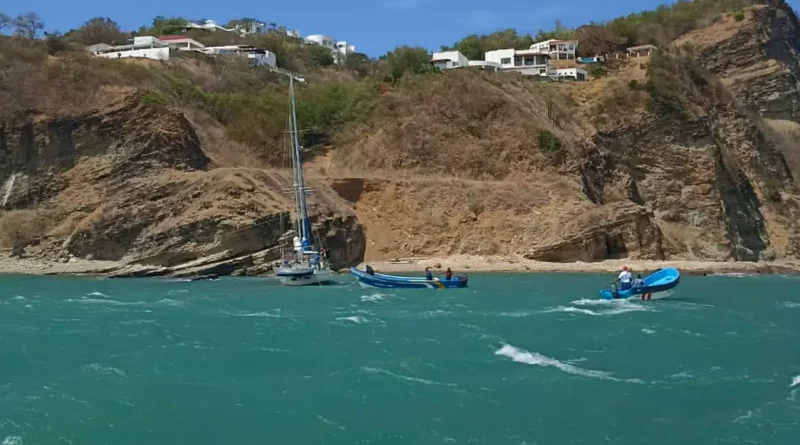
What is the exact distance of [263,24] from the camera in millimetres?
160500

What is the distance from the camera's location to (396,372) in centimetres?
2434

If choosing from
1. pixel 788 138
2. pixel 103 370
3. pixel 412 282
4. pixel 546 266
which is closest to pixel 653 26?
pixel 788 138

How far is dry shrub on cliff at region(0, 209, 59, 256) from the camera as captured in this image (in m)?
58.6

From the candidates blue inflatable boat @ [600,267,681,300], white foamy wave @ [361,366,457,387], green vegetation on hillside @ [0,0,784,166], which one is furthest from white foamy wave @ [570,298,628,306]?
green vegetation on hillside @ [0,0,784,166]

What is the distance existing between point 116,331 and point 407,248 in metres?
36.3

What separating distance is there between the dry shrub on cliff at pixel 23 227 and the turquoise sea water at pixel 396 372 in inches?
718

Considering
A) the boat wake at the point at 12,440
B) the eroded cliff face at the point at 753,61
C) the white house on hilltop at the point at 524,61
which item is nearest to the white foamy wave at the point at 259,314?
the boat wake at the point at 12,440

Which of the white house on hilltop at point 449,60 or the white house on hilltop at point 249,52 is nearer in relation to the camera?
the white house on hilltop at point 449,60

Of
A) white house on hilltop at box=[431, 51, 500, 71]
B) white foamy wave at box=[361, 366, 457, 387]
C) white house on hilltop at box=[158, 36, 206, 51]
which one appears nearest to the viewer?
white foamy wave at box=[361, 366, 457, 387]

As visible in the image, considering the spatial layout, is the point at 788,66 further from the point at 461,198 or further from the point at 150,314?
the point at 150,314

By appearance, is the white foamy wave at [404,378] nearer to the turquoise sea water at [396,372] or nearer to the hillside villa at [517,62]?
the turquoise sea water at [396,372]

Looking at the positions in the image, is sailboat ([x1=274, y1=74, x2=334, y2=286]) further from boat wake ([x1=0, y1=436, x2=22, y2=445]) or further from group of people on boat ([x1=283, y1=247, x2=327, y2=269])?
boat wake ([x1=0, y1=436, x2=22, y2=445])

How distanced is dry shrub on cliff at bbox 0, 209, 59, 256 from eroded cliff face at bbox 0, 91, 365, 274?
33 cm

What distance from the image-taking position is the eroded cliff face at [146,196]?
55.5 metres
